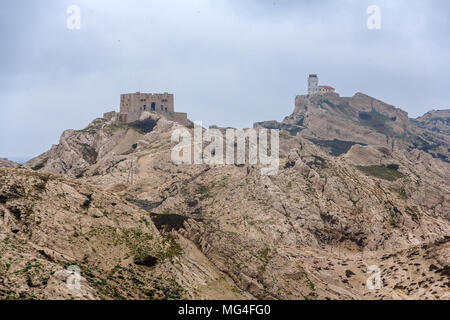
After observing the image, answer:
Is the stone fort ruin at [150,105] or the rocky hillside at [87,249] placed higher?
the stone fort ruin at [150,105]

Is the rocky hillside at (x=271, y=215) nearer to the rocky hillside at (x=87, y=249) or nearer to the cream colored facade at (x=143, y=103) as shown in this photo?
the rocky hillside at (x=87, y=249)

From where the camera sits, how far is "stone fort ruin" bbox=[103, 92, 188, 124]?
173125 mm

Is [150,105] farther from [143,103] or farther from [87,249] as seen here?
[87,249]

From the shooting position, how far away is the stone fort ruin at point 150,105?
173125 millimetres

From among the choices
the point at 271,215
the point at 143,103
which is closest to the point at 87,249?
the point at 271,215

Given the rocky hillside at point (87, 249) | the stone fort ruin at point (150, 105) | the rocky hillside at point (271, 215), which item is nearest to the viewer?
the rocky hillside at point (87, 249)

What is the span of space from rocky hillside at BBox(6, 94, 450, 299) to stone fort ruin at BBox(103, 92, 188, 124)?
13124mm

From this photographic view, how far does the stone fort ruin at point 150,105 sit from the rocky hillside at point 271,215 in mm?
13124

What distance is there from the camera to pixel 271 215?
102500 mm

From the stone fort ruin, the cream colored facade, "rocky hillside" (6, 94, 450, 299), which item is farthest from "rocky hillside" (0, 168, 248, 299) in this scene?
the cream colored facade

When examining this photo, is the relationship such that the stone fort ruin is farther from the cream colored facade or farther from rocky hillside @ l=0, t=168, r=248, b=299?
rocky hillside @ l=0, t=168, r=248, b=299

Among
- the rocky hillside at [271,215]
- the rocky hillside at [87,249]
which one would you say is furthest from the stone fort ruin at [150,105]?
the rocky hillside at [87,249]

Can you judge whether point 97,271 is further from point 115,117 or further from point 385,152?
point 385,152
